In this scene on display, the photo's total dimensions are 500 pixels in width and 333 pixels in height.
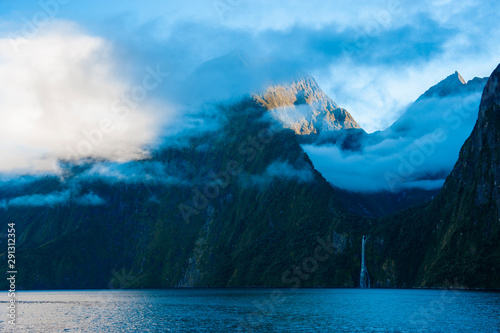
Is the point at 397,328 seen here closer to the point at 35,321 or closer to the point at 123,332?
the point at 123,332

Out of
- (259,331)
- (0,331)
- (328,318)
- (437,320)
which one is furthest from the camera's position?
(328,318)

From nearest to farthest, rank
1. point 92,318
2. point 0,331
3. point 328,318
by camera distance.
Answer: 1. point 0,331
2. point 328,318
3. point 92,318

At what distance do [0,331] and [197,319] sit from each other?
41166 millimetres

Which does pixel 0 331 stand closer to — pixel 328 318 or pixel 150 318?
pixel 150 318

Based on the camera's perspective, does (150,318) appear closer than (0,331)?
No

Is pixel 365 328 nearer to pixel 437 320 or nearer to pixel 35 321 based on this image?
pixel 437 320

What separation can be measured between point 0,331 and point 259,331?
51624 millimetres

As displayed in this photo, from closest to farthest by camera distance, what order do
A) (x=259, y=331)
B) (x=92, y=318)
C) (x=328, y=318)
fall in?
(x=259, y=331), (x=328, y=318), (x=92, y=318)

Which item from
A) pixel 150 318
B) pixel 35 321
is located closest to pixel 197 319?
pixel 150 318

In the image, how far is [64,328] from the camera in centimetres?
9494

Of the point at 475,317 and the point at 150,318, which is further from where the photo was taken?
the point at 150,318

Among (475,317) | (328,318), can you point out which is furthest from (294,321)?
(475,317)

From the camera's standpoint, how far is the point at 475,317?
99.8m

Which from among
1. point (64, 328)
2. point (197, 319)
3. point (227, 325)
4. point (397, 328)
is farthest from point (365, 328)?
point (64, 328)
